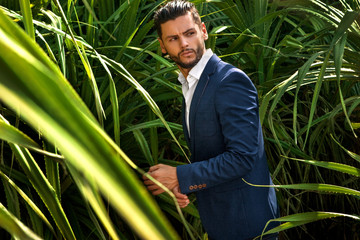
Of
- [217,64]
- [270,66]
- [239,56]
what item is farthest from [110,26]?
[217,64]

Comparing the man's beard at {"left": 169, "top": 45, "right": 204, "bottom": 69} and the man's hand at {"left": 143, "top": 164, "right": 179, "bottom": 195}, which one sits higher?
the man's beard at {"left": 169, "top": 45, "right": 204, "bottom": 69}

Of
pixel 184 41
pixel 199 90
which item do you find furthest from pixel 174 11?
pixel 199 90

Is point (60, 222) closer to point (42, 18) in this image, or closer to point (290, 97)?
point (42, 18)

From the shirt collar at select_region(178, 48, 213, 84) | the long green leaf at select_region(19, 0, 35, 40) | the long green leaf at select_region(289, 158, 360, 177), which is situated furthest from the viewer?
the shirt collar at select_region(178, 48, 213, 84)

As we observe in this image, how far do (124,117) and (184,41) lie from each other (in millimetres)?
444

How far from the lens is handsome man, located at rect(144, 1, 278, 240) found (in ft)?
3.41

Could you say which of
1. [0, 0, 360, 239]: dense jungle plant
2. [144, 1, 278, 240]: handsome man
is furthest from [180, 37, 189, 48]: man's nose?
[0, 0, 360, 239]: dense jungle plant

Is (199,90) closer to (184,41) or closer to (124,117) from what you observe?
(184,41)

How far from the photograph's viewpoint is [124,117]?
1.53m

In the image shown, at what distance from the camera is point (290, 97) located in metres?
2.18

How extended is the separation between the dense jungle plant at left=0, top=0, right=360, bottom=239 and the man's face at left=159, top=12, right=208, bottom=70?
0.13m

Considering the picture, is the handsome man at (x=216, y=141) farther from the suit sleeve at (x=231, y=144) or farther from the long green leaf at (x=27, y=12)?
the long green leaf at (x=27, y=12)

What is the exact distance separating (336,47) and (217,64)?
0.29 meters

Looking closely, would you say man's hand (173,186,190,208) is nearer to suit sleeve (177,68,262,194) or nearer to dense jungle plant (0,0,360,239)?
suit sleeve (177,68,262,194)
